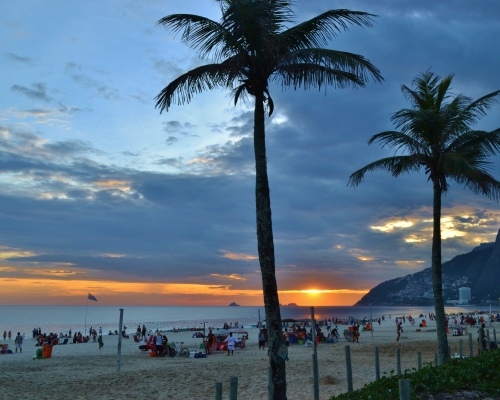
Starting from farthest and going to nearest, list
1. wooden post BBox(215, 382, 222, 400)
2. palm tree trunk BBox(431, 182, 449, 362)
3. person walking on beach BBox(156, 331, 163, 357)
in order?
person walking on beach BBox(156, 331, 163, 357) < palm tree trunk BBox(431, 182, 449, 362) < wooden post BBox(215, 382, 222, 400)

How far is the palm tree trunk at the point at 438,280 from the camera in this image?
12381 mm

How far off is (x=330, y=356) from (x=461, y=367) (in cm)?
1433

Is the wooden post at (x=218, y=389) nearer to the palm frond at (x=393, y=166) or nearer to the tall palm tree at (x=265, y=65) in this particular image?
the tall palm tree at (x=265, y=65)

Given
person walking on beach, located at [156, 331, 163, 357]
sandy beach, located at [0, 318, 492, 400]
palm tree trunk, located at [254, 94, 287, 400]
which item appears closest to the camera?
palm tree trunk, located at [254, 94, 287, 400]

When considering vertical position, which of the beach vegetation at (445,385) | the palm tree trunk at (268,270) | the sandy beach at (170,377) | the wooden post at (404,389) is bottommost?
the sandy beach at (170,377)

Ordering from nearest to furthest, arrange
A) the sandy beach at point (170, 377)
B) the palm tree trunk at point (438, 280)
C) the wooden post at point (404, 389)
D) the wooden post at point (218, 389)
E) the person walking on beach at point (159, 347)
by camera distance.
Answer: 1. the wooden post at point (404, 389)
2. the wooden post at point (218, 389)
3. the palm tree trunk at point (438, 280)
4. the sandy beach at point (170, 377)
5. the person walking on beach at point (159, 347)

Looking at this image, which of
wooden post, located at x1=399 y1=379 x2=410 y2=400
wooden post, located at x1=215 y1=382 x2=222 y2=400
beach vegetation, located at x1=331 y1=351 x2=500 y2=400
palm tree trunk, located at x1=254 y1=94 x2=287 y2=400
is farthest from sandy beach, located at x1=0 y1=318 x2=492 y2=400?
wooden post, located at x1=399 y1=379 x2=410 y2=400

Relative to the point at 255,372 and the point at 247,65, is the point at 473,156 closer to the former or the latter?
the point at 247,65

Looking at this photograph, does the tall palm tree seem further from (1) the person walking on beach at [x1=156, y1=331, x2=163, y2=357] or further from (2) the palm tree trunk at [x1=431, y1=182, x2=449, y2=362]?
(1) the person walking on beach at [x1=156, y1=331, x2=163, y2=357]

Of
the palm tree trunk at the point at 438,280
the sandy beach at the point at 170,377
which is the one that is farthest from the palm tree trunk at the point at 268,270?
the palm tree trunk at the point at 438,280

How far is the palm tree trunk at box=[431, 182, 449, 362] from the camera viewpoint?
1238 centimetres

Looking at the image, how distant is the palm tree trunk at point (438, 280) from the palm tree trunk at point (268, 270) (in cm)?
686

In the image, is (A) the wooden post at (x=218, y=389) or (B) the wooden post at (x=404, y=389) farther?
(A) the wooden post at (x=218, y=389)

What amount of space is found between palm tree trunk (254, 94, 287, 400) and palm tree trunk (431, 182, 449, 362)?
6.86 metres
